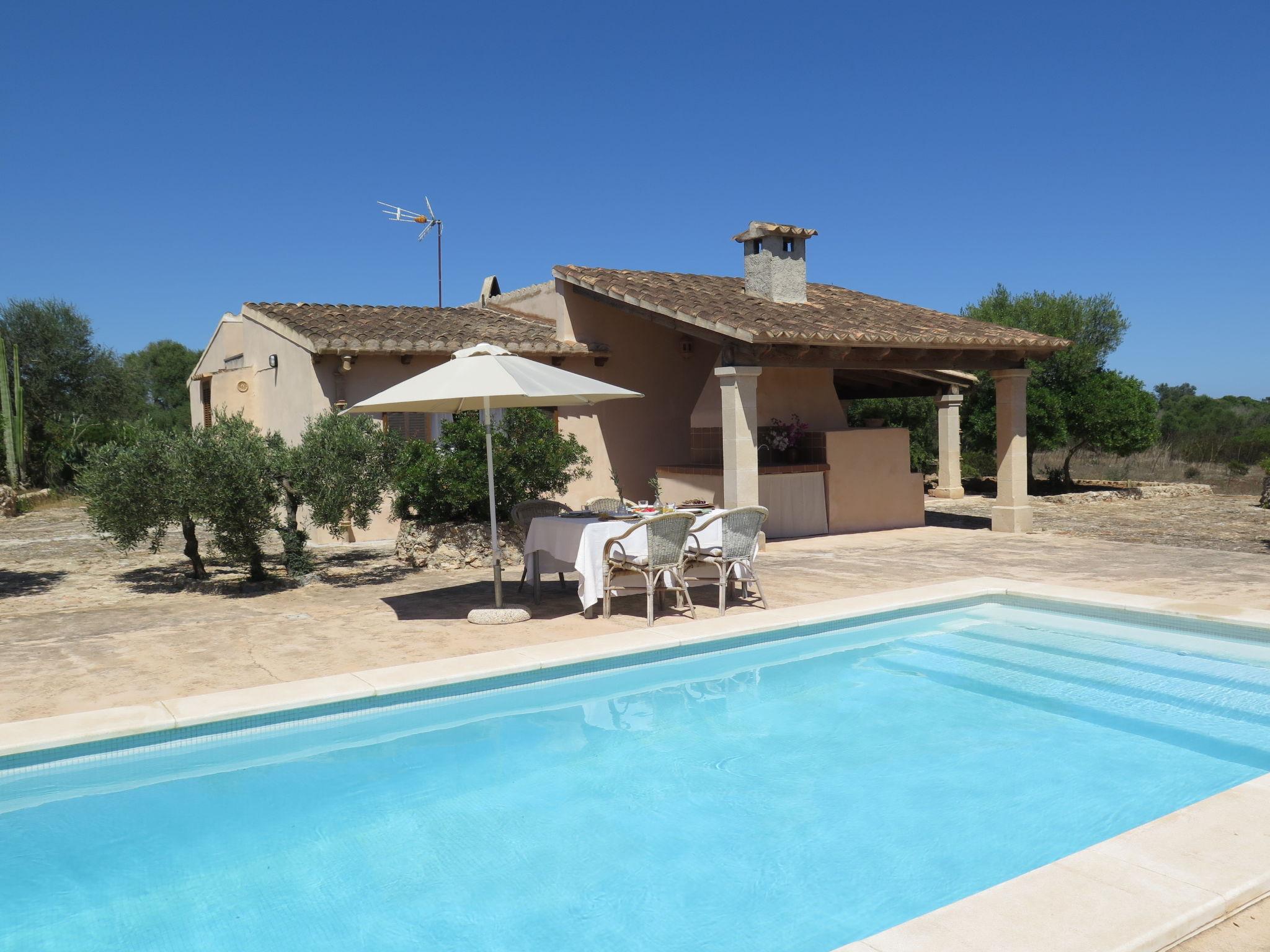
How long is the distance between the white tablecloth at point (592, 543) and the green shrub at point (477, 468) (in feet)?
8.64

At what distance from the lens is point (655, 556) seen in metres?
7.39

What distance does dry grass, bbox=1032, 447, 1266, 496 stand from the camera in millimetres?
23359

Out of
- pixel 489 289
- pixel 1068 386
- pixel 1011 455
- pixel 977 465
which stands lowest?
pixel 977 465

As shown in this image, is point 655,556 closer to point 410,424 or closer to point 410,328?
point 410,424

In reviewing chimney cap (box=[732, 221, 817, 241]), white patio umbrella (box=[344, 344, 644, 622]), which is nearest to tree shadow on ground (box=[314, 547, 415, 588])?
white patio umbrella (box=[344, 344, 644, 622])

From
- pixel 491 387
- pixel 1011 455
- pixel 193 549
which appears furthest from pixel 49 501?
pixel 1011 455

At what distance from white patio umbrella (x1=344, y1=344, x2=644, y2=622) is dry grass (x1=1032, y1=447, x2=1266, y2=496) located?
20.0m

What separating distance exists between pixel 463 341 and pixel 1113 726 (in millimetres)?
10679

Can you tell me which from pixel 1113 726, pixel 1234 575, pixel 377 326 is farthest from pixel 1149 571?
pixel 377 326

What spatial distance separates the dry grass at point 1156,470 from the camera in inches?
920

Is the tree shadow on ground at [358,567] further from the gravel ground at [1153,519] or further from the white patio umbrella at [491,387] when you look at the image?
the gravel ground at [1153,519]

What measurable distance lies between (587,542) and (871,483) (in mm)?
8428

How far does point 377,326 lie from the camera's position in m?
14.2

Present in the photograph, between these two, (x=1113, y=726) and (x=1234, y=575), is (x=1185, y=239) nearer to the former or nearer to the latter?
(x=1234, y=575)
